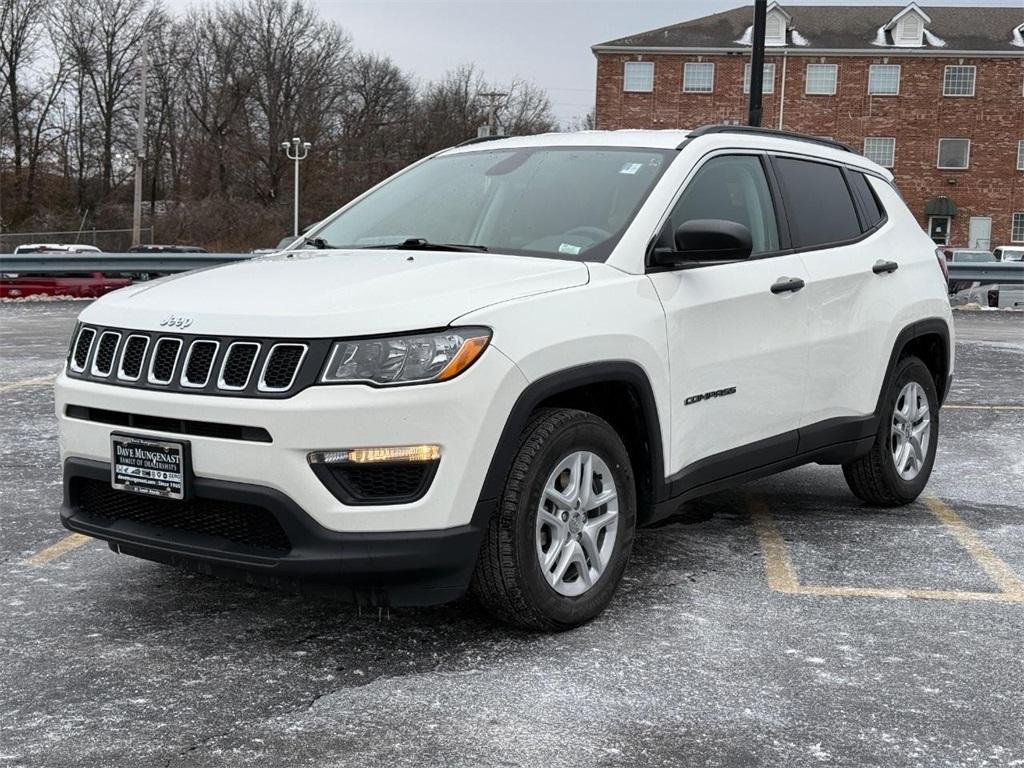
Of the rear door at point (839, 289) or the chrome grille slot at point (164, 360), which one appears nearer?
the chrome grille slot at point (164, 360)

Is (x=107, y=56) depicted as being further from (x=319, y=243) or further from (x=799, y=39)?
(x=319, y=243)

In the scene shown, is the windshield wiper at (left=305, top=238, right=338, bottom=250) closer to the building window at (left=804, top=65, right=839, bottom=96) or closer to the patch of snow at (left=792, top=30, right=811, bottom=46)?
the patch of snow at (left=792, top=30, right=811, bottom=46)

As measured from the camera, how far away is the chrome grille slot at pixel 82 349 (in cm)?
412

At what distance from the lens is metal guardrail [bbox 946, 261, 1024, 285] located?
742 inches

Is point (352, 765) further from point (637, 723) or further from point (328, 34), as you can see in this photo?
point (328, 34)

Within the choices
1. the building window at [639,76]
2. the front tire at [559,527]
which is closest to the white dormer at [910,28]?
the building window at [639,76]

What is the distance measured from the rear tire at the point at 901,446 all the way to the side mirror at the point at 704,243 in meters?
1.76

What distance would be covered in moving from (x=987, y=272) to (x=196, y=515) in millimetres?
17853

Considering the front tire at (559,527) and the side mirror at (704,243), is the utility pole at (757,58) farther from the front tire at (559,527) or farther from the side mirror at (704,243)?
the front tire at (559,527)

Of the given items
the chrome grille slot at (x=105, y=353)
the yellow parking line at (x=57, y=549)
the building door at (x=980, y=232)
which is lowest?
the yellow parking line at (x=57, y=549)

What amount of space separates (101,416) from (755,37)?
12703mm

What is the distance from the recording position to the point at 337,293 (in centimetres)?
385

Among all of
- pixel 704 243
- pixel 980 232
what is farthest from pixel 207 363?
pixel 980 232

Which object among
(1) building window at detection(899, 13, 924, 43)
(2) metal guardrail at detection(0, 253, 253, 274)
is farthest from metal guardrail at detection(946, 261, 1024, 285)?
(1) building window at detection(899, 13, 924, 43)
